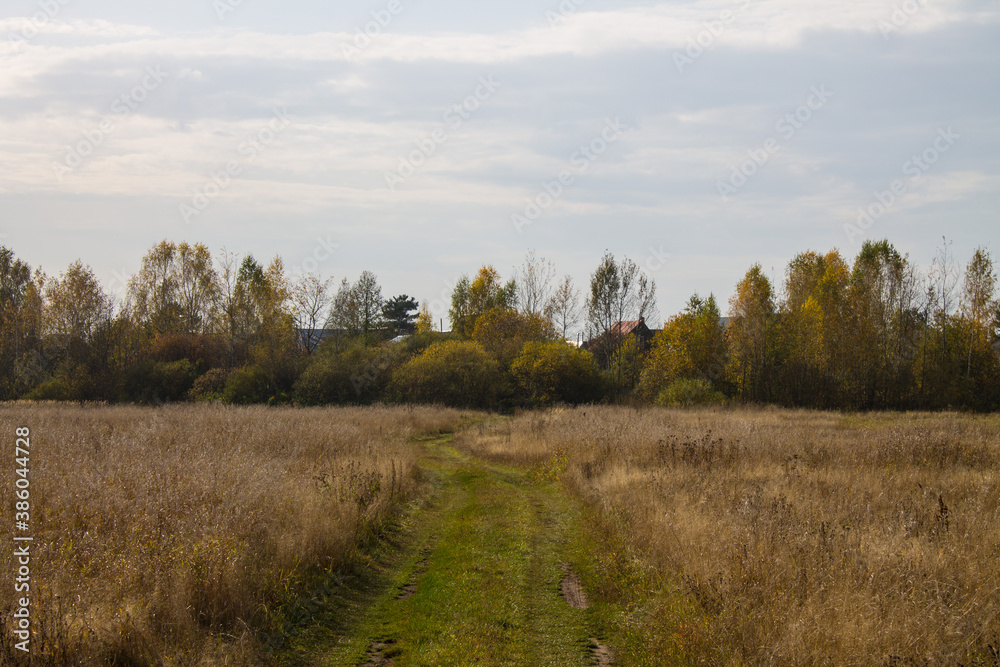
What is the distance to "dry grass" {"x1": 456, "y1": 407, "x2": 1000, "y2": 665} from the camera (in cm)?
502

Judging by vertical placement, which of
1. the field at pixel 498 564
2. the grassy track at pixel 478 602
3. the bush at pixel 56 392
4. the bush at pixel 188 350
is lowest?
the grassy track at pixel 478 602

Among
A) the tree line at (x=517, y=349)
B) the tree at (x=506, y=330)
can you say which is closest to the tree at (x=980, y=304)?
the tree line at (x=517, y=349)

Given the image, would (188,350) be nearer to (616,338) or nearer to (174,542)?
(616,338)

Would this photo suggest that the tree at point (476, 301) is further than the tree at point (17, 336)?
Yes

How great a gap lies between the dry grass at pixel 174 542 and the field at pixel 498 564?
1.0 inches

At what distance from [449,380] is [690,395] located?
15.0m

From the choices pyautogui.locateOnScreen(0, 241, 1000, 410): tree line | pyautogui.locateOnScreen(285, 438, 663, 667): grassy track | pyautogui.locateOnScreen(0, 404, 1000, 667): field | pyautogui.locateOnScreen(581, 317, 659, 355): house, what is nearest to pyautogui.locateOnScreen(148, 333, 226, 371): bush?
pyautogui.locateOnScreen(0, 241, 1000, 410): tree line

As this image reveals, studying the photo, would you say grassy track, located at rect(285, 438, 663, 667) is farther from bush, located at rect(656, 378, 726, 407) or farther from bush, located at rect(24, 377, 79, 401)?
bush, located at rect(24, 377, 79, 401)

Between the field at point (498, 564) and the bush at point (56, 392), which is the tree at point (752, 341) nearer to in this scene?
the field at point (498, 564)

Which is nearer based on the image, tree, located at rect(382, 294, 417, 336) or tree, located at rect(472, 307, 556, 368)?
tree, located at rect(472, 307, 556, 368)

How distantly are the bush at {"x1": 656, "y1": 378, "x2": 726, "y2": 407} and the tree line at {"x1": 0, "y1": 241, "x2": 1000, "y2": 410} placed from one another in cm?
14

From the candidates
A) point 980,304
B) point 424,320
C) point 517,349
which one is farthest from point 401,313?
point 980,304

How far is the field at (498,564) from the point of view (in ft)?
16.7

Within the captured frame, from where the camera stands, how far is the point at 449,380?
39281 mm
